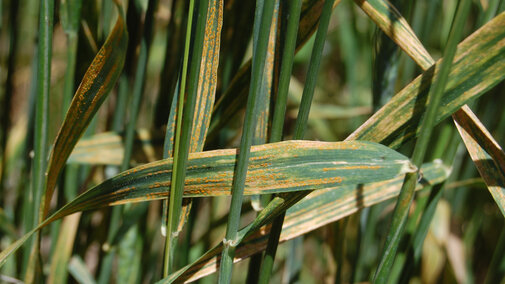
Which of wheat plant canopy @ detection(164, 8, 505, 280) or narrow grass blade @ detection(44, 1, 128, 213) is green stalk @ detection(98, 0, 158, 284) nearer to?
narrow grass blade @ detection(44, 1, 128, 213)

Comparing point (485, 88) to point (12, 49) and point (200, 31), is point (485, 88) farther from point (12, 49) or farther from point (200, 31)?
point (12, 49)

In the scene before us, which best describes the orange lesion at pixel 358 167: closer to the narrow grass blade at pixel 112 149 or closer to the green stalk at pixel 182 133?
the green stalk at pixel 182 133

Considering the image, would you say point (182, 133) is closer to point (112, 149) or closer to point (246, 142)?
point (246, 142)

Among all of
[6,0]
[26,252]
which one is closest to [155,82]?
[6,0]

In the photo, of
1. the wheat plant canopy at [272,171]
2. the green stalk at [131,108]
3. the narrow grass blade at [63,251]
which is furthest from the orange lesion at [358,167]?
the narrow grass blade at [63,251]

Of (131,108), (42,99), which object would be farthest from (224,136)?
(42,99)

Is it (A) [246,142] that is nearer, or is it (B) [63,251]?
(A) [246,142]
